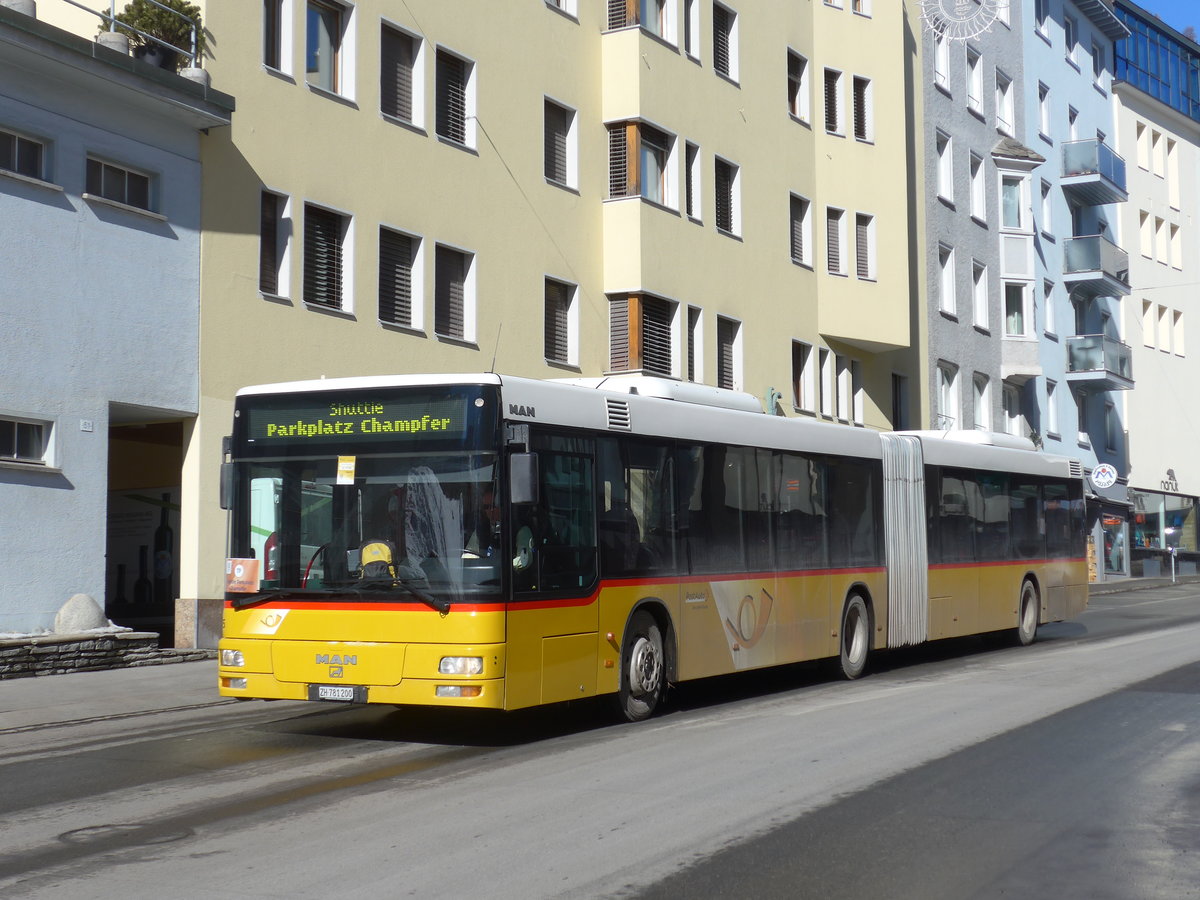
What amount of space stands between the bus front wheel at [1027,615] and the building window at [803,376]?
12.6 metres

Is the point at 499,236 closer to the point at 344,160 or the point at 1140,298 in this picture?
the point at 344,160

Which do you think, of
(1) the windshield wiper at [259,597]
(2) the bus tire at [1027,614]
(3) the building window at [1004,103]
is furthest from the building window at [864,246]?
(1) the windshield wiper at [259,597]

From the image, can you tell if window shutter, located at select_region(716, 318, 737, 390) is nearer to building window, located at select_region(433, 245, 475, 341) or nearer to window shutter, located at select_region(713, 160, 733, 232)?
window shutter, located at select_region(713, 160, 733, 232)

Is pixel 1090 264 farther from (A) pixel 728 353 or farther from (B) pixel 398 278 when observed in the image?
(B) pixel 398 278

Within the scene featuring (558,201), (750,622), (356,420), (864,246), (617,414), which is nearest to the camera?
(356,420)

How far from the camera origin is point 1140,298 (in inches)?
2235

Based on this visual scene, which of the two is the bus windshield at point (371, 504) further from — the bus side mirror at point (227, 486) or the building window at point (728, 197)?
the building window at point (728, 197)

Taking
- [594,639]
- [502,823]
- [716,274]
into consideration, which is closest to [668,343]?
[716,274]

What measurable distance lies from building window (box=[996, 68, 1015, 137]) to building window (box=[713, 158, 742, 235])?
16.9 metres

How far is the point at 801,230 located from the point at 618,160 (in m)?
7.75

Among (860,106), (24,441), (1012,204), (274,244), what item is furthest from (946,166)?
(24,441)

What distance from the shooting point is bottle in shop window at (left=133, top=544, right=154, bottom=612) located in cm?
2233

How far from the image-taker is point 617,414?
12719 millimetres

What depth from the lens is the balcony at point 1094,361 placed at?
48.9 m
